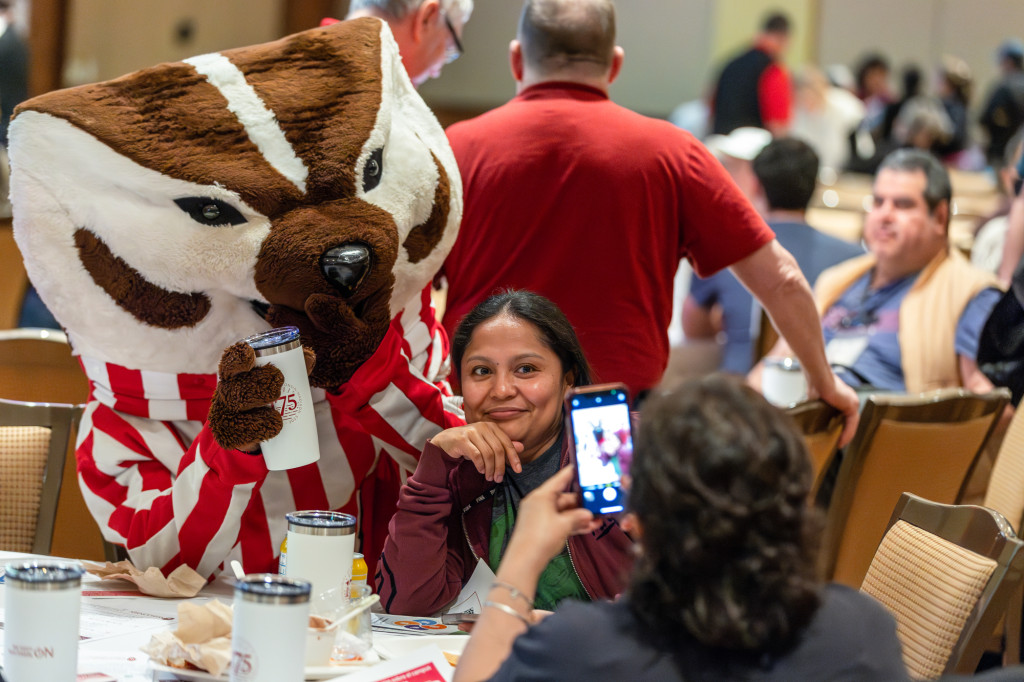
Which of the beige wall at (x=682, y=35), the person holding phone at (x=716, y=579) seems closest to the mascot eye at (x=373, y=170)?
the person holding phone at (x=716, y=579)

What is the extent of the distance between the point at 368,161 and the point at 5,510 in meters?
1.18

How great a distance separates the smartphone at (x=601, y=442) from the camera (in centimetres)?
158

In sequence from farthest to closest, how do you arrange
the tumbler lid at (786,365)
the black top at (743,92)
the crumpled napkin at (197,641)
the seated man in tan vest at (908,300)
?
the black top at (743,92)
the seated man in tan vest at (908,300)
the tumbler lid at (786,365)
the crumpled napkin at (197,641)

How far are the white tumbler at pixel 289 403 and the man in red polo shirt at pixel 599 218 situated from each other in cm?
102

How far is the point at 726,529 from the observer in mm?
1121

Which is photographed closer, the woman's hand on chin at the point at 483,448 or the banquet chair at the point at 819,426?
the woman's hand on chin at the point at 483,448

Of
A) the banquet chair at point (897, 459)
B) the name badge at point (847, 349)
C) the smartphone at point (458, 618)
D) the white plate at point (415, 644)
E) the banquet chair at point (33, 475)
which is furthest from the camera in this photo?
the name badge at point (847, 349)

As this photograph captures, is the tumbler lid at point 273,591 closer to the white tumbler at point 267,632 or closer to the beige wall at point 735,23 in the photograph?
the white tumbler at point 267,632

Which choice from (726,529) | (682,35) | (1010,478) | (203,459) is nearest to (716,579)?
(726,529)

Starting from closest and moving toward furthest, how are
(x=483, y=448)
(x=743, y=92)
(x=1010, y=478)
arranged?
(x=483, y=448) → (x=1010, y=478) → (x=743, y=92)

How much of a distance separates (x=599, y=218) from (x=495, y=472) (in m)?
0.97

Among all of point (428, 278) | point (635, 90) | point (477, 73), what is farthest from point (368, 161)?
point (635, 90)

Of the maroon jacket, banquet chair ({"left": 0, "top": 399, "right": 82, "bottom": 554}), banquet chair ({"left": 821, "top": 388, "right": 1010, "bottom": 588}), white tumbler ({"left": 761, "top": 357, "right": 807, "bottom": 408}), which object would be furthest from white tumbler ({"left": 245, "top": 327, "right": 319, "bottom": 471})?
white tumbler ({"left": 761, "top": 357, "right": 807, "bottom": 408})

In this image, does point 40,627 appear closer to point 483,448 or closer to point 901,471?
point 483,448
